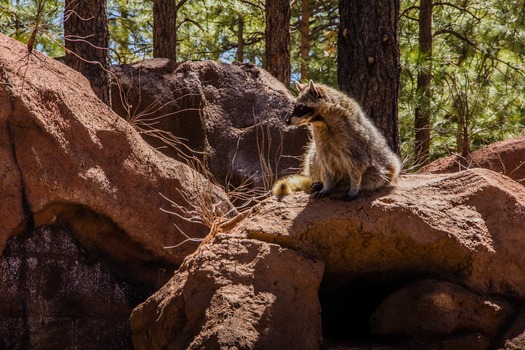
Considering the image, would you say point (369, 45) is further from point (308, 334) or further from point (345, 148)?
point (308, 334)

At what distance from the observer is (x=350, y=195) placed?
5.90 meters

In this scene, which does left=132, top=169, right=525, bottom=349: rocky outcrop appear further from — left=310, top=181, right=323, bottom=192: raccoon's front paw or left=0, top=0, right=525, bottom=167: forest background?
left=0, top=0, right=525, bottom=167: forest background

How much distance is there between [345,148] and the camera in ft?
20.2

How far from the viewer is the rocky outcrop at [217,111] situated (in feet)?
31.6

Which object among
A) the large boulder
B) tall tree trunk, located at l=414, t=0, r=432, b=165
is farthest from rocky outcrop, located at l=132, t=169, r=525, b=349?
tall tree trunk, located at l=414, t=0, r=432, b=165

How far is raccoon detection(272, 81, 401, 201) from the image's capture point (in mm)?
6121

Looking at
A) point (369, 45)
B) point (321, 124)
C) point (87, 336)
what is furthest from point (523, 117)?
point (87, 336)

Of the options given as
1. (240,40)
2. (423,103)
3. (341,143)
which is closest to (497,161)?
(423,103)

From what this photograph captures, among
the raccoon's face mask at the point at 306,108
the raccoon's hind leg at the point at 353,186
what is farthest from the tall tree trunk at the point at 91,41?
the raccoon's hind leg at the point at 353,186

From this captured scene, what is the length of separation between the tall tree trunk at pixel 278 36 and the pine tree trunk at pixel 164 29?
5.52 ft

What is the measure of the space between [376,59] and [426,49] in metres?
4.88

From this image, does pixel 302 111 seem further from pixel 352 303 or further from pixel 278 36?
pixel 278 36

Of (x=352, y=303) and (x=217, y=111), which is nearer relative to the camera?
(x=352, y=303)

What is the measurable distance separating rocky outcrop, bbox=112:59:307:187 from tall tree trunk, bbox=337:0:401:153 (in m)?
1.45
